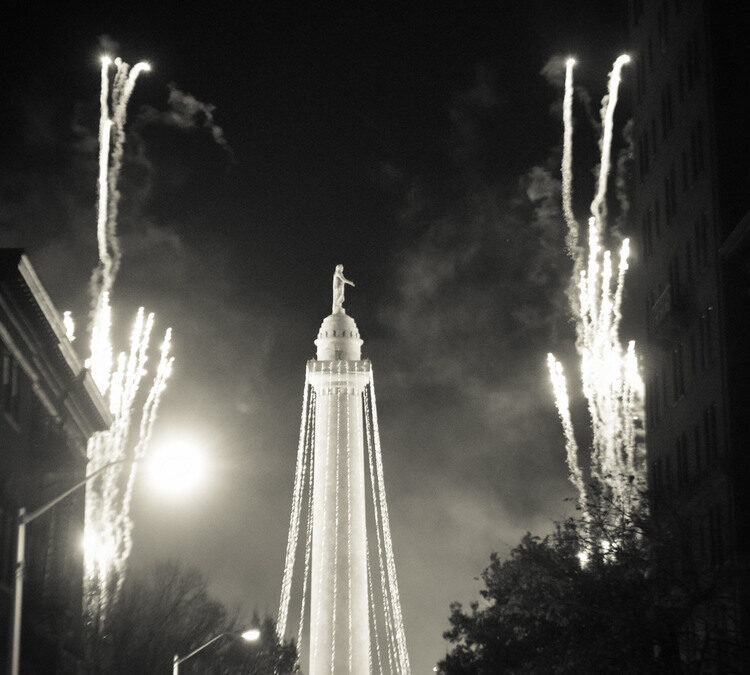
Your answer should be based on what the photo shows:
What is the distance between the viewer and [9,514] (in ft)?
182

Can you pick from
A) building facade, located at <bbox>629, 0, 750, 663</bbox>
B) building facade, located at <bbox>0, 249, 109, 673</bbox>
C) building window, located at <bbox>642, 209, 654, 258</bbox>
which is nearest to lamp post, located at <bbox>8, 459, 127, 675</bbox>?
building facade, located at <bbox>0, 249, 109, 673</bbox>

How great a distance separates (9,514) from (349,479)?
69458 millimetres

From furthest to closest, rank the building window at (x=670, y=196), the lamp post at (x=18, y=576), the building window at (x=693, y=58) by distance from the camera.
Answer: the building window at (x=670, y=196) → the building window at (x=693, y=58) → the lamp post at (x=18, y=576)

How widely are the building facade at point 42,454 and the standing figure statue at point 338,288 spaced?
65599 millimetres

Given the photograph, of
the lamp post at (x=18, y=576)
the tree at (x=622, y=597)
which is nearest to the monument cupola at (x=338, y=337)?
the tree at (x=622, y=597)

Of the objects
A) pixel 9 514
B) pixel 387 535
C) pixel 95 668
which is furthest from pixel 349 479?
pixel 9 514

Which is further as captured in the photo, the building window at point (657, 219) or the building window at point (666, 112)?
the building window at point (657, 219)

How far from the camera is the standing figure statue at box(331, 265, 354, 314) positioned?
13688 centimetres

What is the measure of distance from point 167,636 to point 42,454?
2846 cm

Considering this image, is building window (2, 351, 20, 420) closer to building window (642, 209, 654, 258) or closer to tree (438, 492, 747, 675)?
tree (438, 492, 747, 675)

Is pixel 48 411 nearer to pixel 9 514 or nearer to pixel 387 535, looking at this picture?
pixel 9 514

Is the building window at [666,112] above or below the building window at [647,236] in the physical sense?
above

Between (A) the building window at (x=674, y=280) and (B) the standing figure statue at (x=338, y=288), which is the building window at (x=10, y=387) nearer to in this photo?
(A) the building window at (x=674, y=280)

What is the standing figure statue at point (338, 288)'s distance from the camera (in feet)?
449
